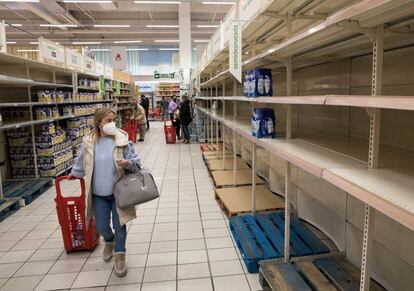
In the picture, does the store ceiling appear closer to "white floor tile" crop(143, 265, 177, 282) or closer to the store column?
the store column

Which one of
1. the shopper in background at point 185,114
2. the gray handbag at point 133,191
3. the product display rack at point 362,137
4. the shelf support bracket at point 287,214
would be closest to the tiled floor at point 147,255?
the shelf support bracket at point 287,214

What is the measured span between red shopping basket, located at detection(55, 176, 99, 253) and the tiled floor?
11 centimetres

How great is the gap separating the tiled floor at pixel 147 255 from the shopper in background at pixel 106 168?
30cm

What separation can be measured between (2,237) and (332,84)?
408 centimetres

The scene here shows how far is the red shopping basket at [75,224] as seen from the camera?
3.23m

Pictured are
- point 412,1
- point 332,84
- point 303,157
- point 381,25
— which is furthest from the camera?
point 332,84

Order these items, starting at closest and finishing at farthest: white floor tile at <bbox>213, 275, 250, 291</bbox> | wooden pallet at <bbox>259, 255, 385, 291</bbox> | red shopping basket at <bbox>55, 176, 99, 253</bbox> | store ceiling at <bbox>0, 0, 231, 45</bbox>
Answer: wooden pallet at <bbox>259, 255, 385, 291</bbox> → white floor tile at <bbox>213, 275, 250, 291</bbox> → red shopping basket at <bbox>55, 176, 99, 253</bbox> → store ceiling at <bbox>0, 0, 231, 45</bbox>

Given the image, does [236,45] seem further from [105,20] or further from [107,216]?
[105,20]

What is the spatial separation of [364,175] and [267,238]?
1847mm

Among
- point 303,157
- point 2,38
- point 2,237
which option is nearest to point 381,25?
point 303,157

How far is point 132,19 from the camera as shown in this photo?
15.2 metres

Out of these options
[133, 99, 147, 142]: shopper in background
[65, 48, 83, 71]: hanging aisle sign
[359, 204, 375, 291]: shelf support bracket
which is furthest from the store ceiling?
[359, 204, 375, 291]: shelf support bracket

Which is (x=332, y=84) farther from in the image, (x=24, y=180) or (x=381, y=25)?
(x=24, y=180)

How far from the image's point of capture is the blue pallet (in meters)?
2.94
